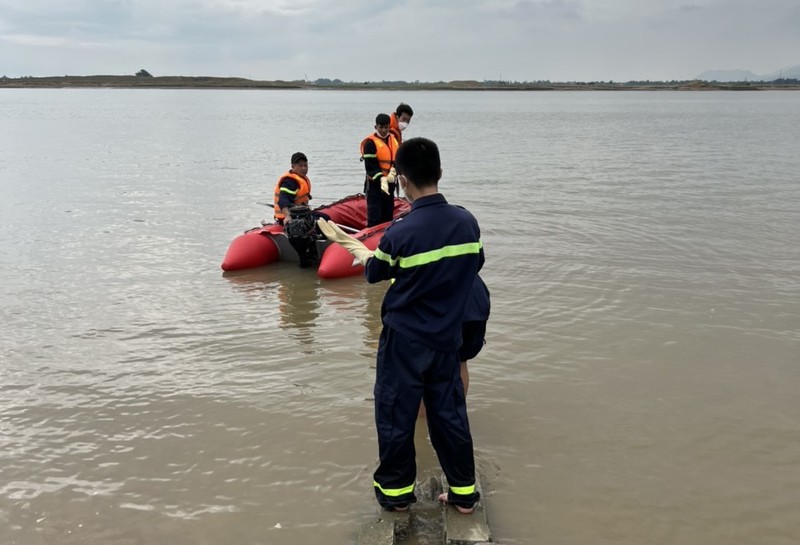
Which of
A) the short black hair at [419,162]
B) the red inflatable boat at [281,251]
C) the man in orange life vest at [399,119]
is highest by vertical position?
the man in orange life vest at [399,119]

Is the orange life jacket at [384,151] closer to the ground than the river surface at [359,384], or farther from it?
farther from it

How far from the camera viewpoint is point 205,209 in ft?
43.7

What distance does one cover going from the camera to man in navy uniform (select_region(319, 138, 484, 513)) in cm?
314

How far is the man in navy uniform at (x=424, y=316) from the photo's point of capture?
10.3 ft

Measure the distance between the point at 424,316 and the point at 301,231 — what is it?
18.4 ft

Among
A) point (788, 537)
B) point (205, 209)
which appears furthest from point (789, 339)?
point (205, 209)

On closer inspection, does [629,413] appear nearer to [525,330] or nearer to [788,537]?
[788,537]

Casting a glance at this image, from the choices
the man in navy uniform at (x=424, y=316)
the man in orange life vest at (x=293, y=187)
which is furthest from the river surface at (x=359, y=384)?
the man in orange life vest at (x=293, y=187)

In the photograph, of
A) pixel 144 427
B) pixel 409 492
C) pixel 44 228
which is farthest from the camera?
pixel 44 228

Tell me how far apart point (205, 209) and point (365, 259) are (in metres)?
10.8

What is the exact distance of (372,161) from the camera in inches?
344

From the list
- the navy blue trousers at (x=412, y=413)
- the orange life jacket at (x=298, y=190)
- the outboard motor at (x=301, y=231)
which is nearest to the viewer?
the navy blue trousers at (x=412, y=413)

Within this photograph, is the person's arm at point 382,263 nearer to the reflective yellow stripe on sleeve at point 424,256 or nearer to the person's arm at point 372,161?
the reflective yellow stripe on sleeve at point 424,256

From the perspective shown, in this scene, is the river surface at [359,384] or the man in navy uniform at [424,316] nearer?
the man in navy uniform at [424,316]
